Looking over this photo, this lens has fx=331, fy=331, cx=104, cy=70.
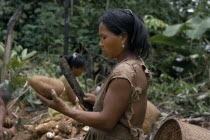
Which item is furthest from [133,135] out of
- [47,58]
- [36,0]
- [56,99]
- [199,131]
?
[36,0]

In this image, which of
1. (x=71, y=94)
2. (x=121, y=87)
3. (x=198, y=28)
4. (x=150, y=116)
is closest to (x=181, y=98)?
(x=198, y=28)

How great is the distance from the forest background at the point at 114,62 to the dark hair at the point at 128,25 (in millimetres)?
3567

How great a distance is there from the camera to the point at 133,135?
5.76 ft

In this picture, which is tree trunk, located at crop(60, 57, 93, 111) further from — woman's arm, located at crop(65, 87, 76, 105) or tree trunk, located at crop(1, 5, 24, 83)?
tree trunk, located at crop(1, 5, 24, 83)

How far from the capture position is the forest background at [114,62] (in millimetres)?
5855

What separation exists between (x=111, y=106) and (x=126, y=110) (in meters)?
0.12

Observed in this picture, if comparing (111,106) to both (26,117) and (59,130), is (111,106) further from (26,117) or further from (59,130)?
(26,117)

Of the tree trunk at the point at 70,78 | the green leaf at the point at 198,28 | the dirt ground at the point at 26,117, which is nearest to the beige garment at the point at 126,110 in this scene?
the tree trunk at the point at 70,78

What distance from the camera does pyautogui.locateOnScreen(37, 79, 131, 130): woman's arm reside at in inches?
63.6

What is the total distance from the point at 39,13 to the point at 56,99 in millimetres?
8195

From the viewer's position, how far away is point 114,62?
6.75 metres

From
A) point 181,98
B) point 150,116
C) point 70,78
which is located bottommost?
point 181,98

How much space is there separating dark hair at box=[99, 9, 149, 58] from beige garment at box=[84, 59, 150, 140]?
105mm

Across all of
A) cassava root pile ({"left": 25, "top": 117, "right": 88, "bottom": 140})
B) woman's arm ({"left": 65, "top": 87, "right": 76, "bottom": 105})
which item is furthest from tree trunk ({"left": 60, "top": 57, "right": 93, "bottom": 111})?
woman's arm ({"left": 65, "top": 87, "right": 76, "bottom": 105})
